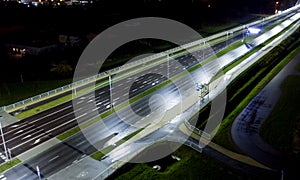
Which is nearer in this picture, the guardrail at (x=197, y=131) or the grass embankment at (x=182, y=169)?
the grass embankment at (x=182, y=169)

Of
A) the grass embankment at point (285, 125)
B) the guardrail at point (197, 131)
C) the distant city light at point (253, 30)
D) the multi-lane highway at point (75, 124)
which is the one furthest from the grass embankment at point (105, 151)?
the distant city light at point (253, 30)

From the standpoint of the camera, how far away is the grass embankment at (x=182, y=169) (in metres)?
26.9

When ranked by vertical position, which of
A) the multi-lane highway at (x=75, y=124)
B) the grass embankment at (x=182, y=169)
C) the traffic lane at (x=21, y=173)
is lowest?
the grass embankment at (x=182, y=169)

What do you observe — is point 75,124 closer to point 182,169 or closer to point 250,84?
point 182,169

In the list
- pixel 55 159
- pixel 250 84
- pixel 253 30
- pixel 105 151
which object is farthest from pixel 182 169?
pixel 253 30

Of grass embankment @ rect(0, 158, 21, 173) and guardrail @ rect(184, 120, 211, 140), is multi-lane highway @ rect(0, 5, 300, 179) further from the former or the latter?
guardrail @ rect(184, 120, 211, 140)

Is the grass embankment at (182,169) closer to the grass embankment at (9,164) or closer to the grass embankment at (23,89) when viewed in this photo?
the grass embankment at (9,164)

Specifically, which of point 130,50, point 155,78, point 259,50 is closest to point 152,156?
point 155,78

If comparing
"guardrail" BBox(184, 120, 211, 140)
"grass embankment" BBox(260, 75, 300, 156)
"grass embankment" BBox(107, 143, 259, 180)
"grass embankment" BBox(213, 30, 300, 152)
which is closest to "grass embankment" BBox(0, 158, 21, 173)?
"grass embankment" BBox(107, 143, 259, 180)

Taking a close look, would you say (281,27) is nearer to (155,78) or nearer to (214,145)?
(155,78)

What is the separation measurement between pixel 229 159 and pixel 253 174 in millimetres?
2896

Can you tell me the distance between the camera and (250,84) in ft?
166

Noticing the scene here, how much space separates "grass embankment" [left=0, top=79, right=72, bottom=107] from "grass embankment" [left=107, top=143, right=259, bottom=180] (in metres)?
24.1

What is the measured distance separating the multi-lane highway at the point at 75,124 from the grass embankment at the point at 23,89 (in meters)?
7.08
